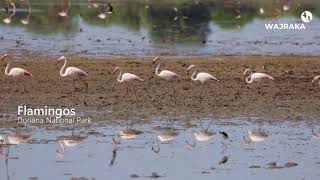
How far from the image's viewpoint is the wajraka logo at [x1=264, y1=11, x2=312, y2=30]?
108 feet

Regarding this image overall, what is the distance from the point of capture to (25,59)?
21938 millimetres

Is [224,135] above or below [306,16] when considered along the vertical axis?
below

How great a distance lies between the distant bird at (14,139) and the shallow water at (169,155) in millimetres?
128

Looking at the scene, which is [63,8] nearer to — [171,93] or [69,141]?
[171,93]

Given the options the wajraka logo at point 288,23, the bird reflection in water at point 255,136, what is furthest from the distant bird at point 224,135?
the wajraka logo at point 288,23

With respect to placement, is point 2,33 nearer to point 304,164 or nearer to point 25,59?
point 25,59

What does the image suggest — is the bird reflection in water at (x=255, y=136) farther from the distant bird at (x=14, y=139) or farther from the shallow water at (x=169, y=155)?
the distant bird at (x=14, y=139)

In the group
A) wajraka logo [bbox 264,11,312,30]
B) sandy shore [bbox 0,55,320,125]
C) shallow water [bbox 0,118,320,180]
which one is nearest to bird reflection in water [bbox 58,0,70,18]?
wajraka logo [bbox 264,11,312,30]

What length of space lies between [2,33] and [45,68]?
9.51 meters

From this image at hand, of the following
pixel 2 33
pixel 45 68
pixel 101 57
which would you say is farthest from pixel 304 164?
pixel 2 33

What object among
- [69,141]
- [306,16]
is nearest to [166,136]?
[69,141]

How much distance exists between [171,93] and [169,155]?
15.8 feet

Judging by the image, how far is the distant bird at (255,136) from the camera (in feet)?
44.4

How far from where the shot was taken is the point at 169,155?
41.0ft
